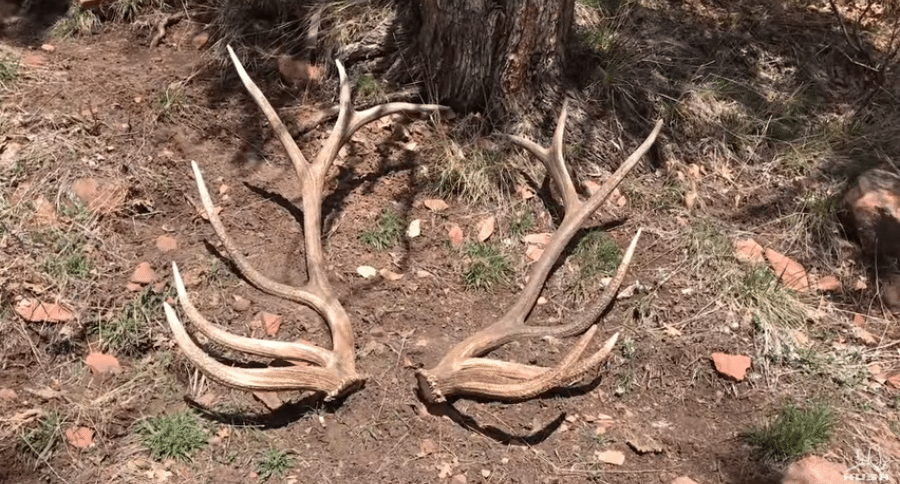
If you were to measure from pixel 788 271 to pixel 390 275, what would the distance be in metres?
1.92

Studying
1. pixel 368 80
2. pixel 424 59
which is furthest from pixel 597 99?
pixel 368 80

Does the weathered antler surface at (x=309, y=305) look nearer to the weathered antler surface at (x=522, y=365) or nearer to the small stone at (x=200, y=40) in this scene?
the weathered antler surface at (x=522, y=365)

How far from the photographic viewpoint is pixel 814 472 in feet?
10.3

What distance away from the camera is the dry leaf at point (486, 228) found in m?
3.90

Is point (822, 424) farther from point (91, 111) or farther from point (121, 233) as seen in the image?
point (91, 111)

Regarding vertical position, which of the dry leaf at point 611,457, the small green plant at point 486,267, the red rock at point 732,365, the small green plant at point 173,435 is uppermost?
the small green plant at point 486,267

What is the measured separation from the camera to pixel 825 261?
156 inches

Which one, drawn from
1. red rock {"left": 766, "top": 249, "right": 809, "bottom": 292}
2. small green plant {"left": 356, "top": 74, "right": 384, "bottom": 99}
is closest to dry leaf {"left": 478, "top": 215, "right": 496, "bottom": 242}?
small green plant {"left": 356, "top": 74, "right": 384, "bottom": 99}

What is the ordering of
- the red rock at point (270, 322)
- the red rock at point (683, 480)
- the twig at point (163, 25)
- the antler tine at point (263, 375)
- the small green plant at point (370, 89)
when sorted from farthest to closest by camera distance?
1. the twig at point (163, 25)
2. the small green plant at point (370, 89)
3. the red rock at point (270, 322)
4. the red rock at point (683, 480)
5. the antler tine at point (263, 375)

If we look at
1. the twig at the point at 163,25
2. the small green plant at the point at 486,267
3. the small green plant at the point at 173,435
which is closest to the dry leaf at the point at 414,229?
the small green plant at the point at 486,267

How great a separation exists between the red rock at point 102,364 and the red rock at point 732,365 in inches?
98.9

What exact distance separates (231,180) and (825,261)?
9.66 ft

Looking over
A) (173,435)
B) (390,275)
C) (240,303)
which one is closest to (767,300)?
(390,275)

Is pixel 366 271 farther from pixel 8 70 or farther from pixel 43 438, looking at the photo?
pixel 8 70
